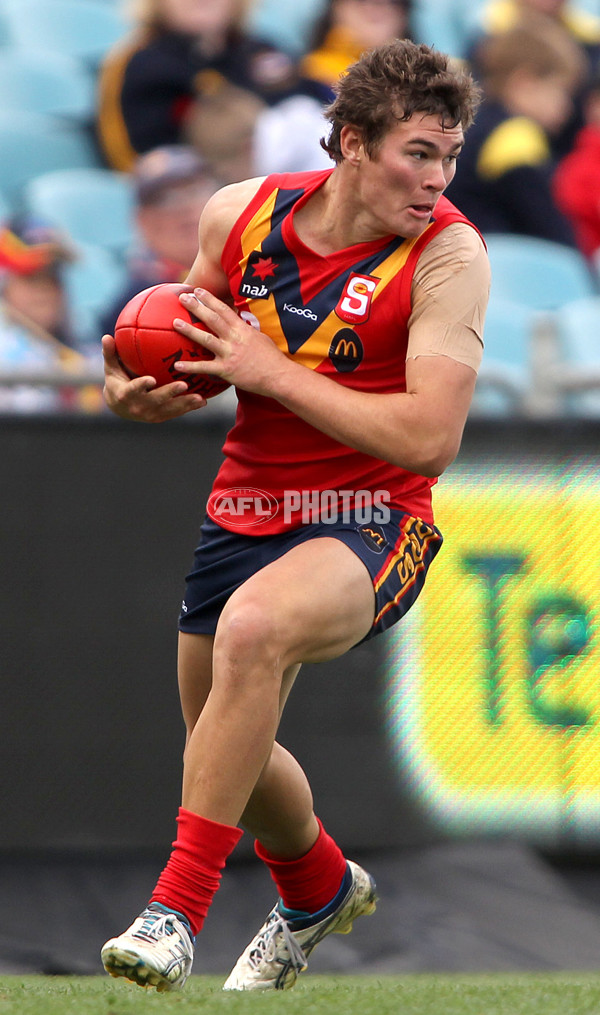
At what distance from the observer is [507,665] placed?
486 cm

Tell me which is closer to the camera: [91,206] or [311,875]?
[311,875]

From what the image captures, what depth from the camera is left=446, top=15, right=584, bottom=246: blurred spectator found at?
8070mm

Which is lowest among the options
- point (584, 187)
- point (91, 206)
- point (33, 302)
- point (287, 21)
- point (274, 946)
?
point (274, 946)

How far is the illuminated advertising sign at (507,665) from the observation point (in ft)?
15.8

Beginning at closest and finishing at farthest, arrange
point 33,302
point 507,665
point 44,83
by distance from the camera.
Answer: point 507,665 → point 33,302 → point 44,83

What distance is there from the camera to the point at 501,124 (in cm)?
819

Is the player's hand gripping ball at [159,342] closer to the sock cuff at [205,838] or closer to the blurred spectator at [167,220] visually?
the sock cuff at [205,838]

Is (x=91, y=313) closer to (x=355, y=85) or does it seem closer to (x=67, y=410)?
(x=67, y=410)

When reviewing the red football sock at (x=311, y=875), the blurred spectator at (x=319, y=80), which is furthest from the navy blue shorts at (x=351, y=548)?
the blurred spectator at (x=319, y=80)

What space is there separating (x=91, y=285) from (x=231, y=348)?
4609 mm

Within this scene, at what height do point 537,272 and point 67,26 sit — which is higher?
point 67,26

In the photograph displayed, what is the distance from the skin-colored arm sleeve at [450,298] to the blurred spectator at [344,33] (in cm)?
551

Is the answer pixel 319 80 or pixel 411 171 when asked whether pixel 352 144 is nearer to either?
pixel 411 171

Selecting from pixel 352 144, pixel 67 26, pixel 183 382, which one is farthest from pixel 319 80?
pixel 183 382
